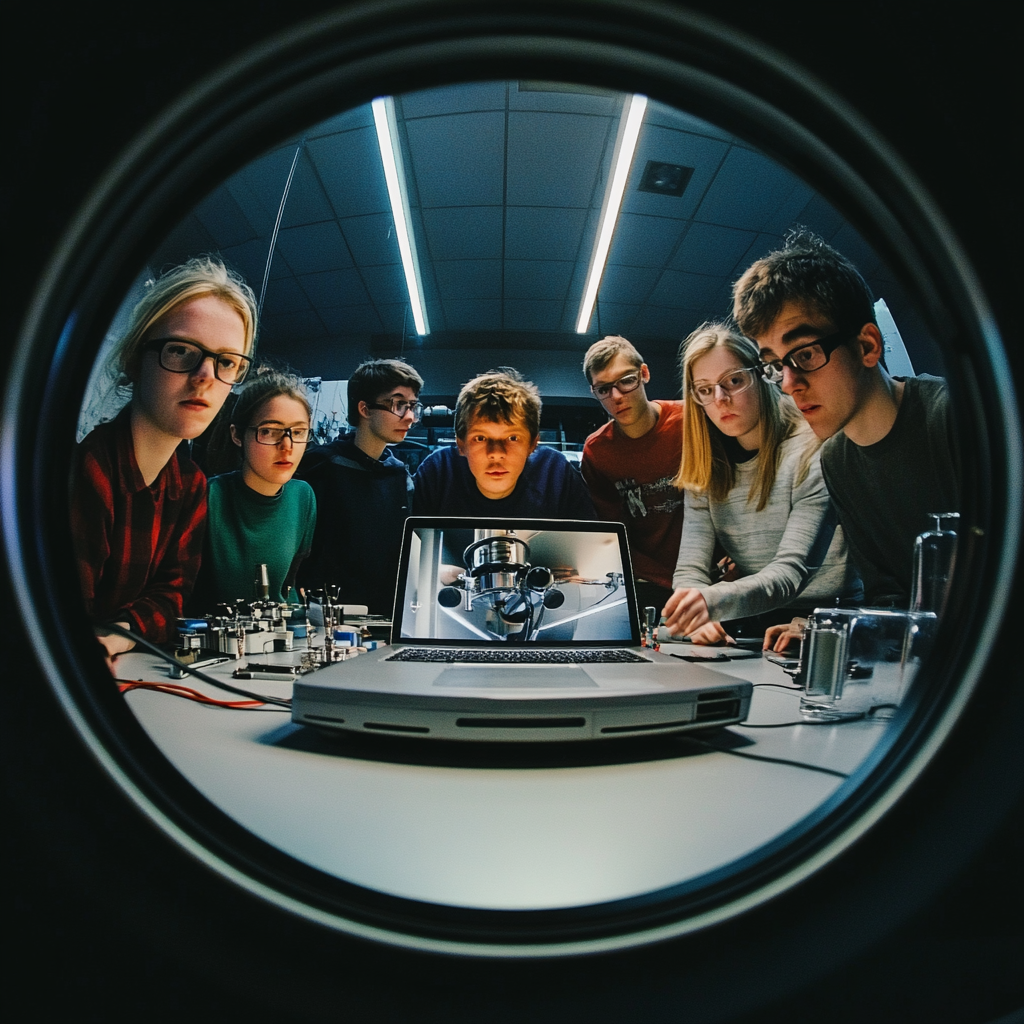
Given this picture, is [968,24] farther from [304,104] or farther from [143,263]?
[143,263]

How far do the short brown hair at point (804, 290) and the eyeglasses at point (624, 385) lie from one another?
0.93ft

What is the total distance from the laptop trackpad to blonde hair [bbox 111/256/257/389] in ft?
2.84

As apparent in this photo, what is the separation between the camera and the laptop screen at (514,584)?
0.79 metres

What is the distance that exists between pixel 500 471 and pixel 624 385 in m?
0.42

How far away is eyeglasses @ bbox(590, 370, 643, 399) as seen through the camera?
133 centimetres

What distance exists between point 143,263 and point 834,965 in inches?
23.3

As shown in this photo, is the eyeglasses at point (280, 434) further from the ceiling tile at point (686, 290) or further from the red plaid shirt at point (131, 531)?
the ceiling tile at point (686, 290)

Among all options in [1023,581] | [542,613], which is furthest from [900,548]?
[1023,581]

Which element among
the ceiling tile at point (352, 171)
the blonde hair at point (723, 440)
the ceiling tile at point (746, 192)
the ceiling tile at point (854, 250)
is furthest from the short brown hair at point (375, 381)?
the ceiling tile at point (746, 192)

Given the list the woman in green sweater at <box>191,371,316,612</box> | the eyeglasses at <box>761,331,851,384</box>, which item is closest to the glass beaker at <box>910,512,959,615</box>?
the eyeglasses at <box>761,331,851,384</box>

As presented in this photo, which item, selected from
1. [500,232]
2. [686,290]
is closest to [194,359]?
[500,232]

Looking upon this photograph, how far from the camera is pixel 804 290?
118 centimetres

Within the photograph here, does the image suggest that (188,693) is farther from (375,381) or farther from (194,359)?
(375,381)

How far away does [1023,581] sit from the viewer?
0.92ft
